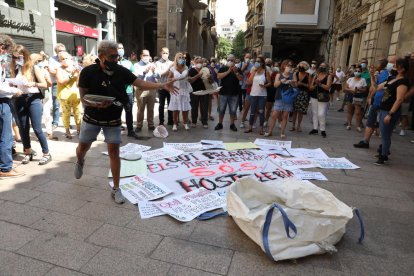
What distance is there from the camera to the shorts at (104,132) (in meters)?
3.65

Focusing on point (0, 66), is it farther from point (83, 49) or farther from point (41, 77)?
point (83, 49)

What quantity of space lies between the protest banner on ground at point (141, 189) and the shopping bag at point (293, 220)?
120 cm

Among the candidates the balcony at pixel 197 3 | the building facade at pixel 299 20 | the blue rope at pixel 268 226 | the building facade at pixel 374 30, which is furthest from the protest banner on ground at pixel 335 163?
the building facade at pixel 299 20

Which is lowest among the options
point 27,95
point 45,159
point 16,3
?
point 45,159

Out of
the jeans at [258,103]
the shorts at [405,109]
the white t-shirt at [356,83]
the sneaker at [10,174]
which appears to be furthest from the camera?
the shorts at [405,109]

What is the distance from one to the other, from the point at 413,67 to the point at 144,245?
5233 millimetres

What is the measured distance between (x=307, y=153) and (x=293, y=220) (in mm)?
3762

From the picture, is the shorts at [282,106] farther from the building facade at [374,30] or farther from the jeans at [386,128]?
the building facade at [374,30]

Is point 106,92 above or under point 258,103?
above

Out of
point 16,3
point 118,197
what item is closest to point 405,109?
point 118,197

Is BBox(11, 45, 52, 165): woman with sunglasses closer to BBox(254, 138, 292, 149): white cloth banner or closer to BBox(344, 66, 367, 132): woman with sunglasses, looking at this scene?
BBox(254, 138, 292, 149): white cloth banner

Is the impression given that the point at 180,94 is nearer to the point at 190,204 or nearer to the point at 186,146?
the point at 186,146

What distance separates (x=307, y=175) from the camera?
4.99 meters

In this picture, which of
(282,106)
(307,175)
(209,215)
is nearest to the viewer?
(209,215)
